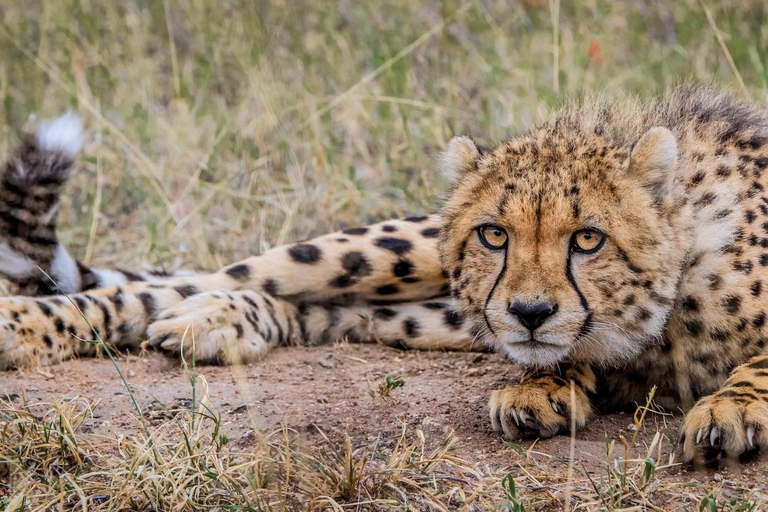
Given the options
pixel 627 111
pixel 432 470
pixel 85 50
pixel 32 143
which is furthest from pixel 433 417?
pixel 85 50

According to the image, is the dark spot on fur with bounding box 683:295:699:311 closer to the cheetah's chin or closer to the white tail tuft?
the cheetah's chin

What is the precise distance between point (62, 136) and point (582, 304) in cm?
186

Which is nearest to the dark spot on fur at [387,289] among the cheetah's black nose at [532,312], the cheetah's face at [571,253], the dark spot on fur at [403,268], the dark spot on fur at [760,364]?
the dark spot on fur at [403,268]

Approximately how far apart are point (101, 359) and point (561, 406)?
149cm

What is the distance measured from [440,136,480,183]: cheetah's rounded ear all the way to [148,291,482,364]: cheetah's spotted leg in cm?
56

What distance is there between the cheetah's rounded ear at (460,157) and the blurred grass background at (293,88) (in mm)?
1125

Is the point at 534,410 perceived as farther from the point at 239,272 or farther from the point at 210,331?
the point at 239,272

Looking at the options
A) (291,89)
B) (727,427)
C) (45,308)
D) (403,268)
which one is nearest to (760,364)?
(727,427)

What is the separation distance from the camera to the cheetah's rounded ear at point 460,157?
9.59 feet

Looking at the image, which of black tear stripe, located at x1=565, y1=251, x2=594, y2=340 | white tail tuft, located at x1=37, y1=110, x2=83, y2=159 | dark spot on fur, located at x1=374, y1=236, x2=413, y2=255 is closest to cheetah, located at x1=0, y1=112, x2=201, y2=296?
white tail tuft, located at x1=37, y1=110, x2=83, y2=159

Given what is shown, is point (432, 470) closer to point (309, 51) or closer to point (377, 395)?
point (377, 395)

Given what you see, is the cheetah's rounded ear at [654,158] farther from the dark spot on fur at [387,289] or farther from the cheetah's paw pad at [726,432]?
the dark spot on fur at [387,289]

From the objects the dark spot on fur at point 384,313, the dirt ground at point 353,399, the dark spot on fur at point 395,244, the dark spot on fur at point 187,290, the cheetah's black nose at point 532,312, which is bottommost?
the dirt ground at point 353,399

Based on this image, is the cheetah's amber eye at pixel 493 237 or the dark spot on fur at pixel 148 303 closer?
the cheetah's amber eye at pixel 493 237
